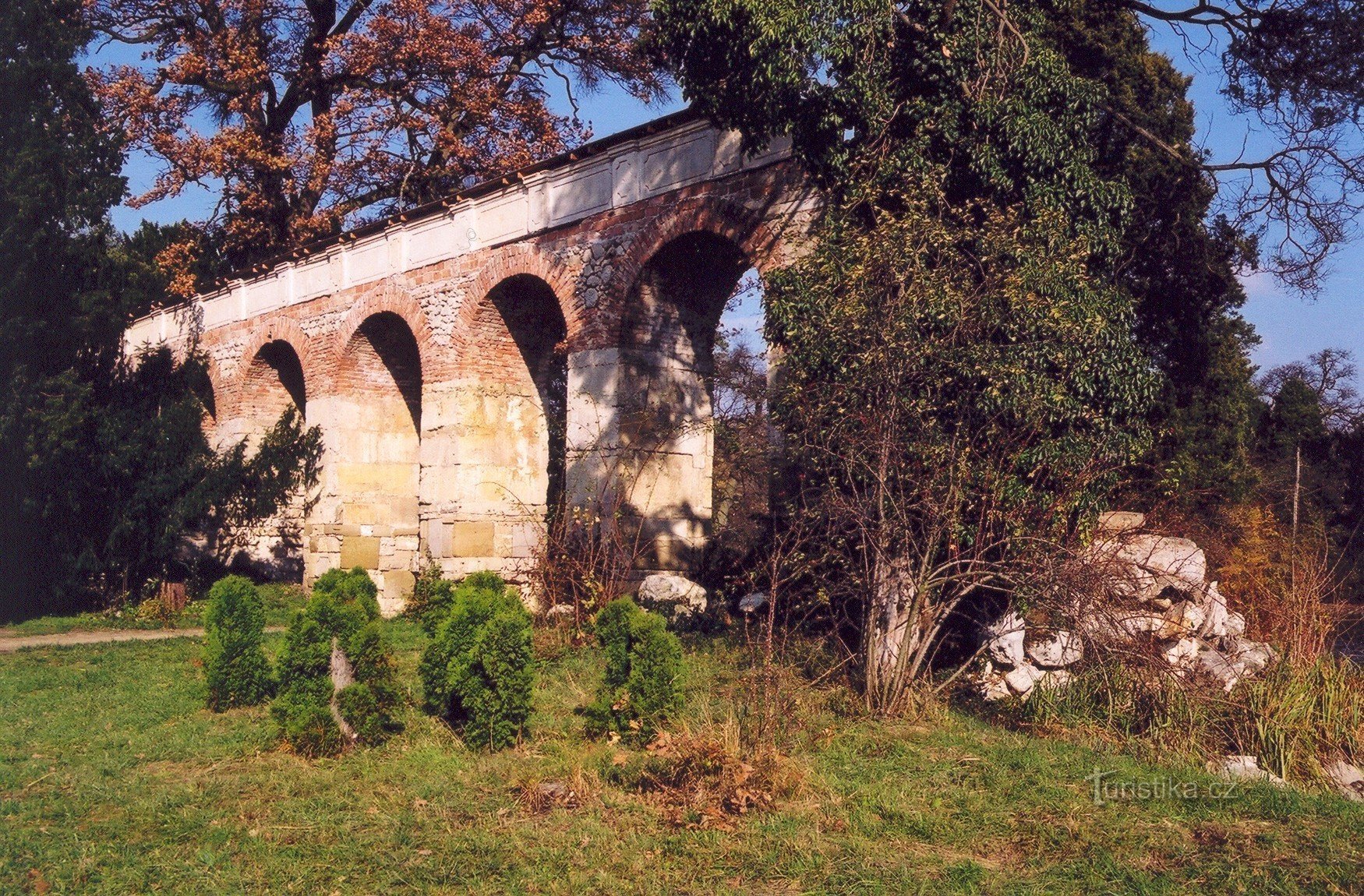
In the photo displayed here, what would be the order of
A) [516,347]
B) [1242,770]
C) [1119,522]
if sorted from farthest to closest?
[516,347] < [1119,522] < [1242,770]

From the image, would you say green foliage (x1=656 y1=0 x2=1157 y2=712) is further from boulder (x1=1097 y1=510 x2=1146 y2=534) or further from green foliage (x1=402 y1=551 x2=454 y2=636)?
green foliage (x1=402 y1=551 x2=454 y2=636)

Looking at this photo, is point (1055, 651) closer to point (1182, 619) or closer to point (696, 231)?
point (1182, 619)

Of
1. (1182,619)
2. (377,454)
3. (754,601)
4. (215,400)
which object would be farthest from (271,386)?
(1182,619)

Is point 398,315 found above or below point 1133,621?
above

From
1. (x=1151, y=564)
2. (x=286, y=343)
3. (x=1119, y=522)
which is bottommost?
(x=1151, y=564)

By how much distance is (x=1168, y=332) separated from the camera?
13.5 meters

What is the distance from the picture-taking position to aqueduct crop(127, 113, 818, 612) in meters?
11.2

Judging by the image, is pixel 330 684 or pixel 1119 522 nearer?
pixel 330 684

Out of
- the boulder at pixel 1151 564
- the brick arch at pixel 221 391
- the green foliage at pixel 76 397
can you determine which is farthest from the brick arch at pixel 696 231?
the brick arch at pixel 221 391

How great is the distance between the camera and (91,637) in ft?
38.9

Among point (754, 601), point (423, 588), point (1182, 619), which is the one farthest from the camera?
point (423, 588)

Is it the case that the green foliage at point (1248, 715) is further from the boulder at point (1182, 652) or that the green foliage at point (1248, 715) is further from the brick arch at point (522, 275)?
the brick arch at point (522, 275)

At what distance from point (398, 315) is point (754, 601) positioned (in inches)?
274

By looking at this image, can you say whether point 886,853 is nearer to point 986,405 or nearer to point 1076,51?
point 986,405
